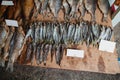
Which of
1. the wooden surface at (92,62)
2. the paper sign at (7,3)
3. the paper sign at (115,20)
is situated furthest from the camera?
the paper sign at (7,3)

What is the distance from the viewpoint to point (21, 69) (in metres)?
2.97

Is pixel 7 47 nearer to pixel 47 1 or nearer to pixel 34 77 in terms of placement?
pixel 34 77

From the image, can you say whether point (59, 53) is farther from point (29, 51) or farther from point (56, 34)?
point (29, 51)

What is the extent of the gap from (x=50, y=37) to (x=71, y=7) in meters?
0.57

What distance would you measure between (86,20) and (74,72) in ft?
2.59

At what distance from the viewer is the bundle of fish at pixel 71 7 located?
10.4ft

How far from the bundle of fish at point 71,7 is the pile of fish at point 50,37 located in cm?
17

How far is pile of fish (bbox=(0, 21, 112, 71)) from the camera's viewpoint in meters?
2.96

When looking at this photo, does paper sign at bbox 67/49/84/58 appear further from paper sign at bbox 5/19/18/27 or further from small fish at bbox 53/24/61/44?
paper sign at bbox 5/19/18/27

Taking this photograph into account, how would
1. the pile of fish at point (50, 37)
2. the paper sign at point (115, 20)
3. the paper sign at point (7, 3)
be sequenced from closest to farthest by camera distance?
the pile of fish at point (50, 37) < the paper sign at point (115, 20) < the paper sign at point (7, 3)

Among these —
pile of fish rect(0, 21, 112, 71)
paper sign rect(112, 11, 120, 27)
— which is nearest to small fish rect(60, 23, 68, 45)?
pile of fish rect(0, 21, 112, 71)

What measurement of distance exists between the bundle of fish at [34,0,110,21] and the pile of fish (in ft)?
0.56

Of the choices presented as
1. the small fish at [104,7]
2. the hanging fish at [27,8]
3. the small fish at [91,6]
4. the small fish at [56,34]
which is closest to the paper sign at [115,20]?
the small fish at [104,7]

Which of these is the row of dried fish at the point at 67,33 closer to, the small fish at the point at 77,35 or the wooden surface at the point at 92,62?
the small fish at the point at 77,35
